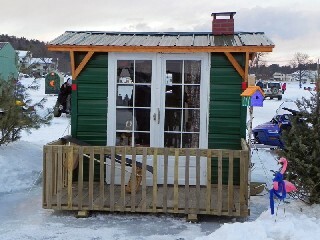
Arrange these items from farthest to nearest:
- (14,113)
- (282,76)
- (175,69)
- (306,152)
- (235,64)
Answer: (282,76) < (14,113) < (175,69) < (235,64) < (306,152)

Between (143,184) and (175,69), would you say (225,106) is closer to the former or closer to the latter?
(175,69)

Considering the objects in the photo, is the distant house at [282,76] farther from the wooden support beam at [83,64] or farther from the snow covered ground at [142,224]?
the wooden support beam at [83,64]

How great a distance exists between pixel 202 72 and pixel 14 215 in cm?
365

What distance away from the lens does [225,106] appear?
7.60 m

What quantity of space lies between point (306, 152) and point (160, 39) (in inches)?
127

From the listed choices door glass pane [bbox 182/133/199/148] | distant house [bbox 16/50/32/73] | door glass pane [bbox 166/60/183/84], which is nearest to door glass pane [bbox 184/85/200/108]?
door glass pane [bbox 166/60/183/84]

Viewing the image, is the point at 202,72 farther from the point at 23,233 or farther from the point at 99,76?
the point at 23,233

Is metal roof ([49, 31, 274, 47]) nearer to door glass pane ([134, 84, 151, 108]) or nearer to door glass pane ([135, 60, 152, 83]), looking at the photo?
door glass pane ([135, 60, 152, 83])

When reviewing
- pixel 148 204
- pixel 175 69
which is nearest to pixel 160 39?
pixel 175 69

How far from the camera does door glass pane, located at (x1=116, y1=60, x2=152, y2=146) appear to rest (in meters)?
7.62

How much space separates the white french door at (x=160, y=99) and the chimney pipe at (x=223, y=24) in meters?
0.94

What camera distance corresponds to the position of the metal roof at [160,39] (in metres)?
7.33

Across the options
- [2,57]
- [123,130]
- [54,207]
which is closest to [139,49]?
[123,130]

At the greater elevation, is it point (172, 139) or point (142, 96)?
point (142, 96)
